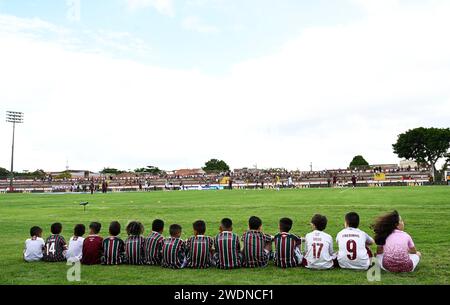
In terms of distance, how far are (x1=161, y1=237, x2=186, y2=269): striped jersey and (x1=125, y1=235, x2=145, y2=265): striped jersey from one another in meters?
0.62

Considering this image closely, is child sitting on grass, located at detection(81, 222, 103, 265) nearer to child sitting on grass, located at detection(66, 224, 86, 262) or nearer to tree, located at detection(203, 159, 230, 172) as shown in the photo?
child sitting on grass, located at detection(66, 224, 86, 262)

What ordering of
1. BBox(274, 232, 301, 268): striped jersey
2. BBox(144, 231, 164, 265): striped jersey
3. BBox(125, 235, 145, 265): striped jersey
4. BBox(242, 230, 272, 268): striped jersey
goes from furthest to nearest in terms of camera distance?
BBox(125, 235, 145, 265): striped jersey
BBox(144, 231, 164, 265): striped jersey
BBox(242, 230, 272, 268): striped jersey
BBox(274, 232, 301, 268): striped jersey

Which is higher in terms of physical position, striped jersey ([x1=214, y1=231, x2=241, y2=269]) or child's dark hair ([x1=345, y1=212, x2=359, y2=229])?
child's dark hair ([x1=345, y1=212, x2=359, y2=229])

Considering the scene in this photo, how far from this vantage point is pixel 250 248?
9039mm

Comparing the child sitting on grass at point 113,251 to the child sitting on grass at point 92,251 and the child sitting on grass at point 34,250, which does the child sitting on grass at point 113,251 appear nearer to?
the child sitting on grass at point 92,251

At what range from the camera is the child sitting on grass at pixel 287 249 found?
8914 millimetres

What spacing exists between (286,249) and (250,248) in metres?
0.74

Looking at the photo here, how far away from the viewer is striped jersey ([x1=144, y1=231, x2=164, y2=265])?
9.33 meters

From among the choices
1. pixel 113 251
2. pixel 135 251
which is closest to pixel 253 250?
pixel 135 251

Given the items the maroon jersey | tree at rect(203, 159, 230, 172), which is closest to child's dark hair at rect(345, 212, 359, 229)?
the maroon jersey

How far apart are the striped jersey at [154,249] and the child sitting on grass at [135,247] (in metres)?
0.16
